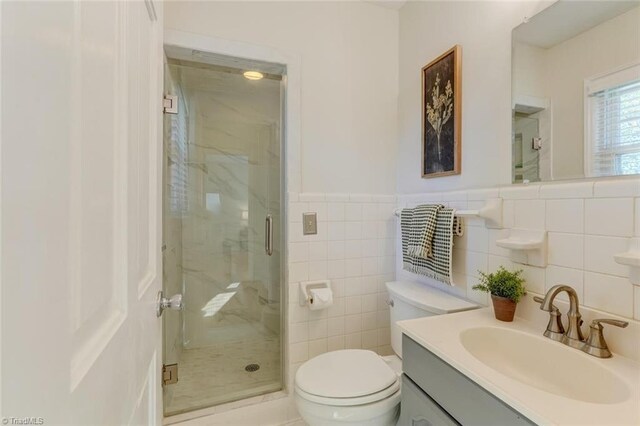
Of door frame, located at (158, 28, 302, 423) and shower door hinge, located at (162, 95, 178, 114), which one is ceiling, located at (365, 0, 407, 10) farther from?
shower door hinge, located at (162, 95, 178, 114)

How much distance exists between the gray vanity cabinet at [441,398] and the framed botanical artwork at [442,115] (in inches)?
36.2

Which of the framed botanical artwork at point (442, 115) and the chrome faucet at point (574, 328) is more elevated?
the framed botanical artwork at point (442, 115)

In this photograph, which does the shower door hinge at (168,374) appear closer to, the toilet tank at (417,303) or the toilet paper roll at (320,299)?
the toilet paper roll at (320,299)

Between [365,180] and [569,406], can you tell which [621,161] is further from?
[365,180]

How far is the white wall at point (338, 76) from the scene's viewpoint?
1.64m

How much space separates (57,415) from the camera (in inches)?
11.1

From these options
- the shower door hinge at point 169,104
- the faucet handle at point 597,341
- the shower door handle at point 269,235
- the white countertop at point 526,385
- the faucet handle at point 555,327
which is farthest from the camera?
the shower door handle at point 269,235

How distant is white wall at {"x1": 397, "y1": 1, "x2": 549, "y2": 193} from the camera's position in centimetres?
122

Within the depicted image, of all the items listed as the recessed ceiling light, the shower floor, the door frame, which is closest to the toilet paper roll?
the door frame

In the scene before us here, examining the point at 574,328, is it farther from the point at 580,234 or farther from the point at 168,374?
the point at 168,374

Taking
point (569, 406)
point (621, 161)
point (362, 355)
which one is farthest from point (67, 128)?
point (362, 355)

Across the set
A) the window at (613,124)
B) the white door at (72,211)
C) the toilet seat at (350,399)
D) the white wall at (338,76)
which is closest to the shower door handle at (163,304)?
the white door at (72,211)

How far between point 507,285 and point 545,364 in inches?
10.4

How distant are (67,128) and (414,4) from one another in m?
2.07
